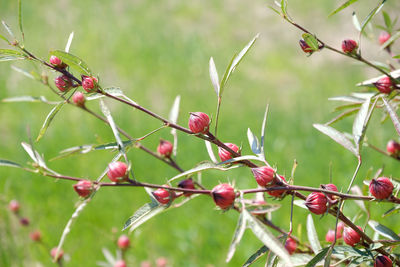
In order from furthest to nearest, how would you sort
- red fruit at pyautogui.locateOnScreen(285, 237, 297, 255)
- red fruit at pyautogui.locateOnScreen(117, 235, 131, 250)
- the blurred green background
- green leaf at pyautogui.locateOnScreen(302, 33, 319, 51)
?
the blurred green background, red fruit at pyautogui.locateOnScreen(117, 235, 131, 250), red fruit at pyautogui.locateOnScreen(285, 237, 297, 255), green leaf at pyautogui.locateOnScreen(302, 33, 319, 51)

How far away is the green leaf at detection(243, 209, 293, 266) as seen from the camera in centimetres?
46

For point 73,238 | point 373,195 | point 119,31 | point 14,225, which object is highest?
point 373,195

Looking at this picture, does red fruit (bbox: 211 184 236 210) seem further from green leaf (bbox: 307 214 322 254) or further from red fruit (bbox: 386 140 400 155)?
red fruit (bbox: 386 140 400 155)

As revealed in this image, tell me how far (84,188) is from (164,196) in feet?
0.37

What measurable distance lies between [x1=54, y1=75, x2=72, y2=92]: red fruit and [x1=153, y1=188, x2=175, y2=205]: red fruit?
0.65ft

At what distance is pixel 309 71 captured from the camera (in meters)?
4.84

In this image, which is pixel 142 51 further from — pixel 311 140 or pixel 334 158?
pixel 334 158

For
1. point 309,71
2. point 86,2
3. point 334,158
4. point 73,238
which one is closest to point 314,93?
point 309,71

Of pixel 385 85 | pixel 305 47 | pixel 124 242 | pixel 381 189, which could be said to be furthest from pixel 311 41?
pixel 124 242

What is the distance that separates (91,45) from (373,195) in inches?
187

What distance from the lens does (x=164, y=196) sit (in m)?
0.60

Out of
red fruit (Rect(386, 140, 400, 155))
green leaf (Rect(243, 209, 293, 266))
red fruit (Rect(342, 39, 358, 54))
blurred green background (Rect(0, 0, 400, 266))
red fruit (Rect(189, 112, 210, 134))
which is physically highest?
red fruit (Rect(342, 39, 358, 54))

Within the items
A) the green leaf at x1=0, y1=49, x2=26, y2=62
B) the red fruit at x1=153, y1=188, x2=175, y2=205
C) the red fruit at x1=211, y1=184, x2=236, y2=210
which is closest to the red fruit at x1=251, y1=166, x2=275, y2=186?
the red fruit at x1=211, y1=184, x2=236, y2=210

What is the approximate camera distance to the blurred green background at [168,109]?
2.14 meters
